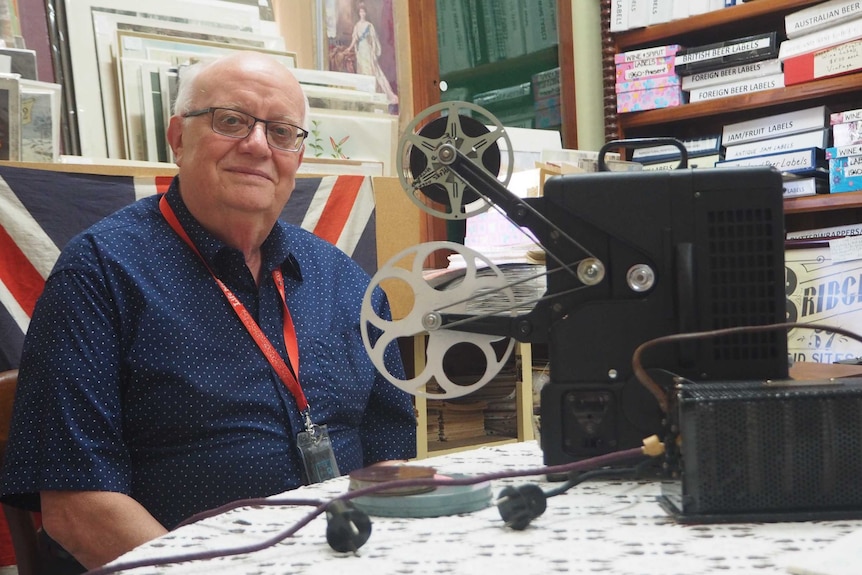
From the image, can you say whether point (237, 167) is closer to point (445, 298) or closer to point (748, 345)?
point (445, 298)

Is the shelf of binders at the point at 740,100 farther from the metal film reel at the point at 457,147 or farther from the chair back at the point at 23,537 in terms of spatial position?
the chair back at the point at 23,537

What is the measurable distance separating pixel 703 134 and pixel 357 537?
8.52 feet

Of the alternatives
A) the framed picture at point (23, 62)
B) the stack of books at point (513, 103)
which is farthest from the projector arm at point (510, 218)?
the stack of books at point (513, 103)

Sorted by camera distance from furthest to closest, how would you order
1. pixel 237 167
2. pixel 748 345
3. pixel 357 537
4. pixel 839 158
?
pixel 839 158
pixel 237 167
pixel 748 345
pixel 357 537

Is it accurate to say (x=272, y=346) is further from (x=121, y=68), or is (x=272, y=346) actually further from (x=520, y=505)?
(x=121, y=68)

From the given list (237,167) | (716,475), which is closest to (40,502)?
(237,167)

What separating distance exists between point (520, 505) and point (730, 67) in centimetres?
235

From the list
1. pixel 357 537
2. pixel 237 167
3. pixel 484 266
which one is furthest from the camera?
pixel 237 167

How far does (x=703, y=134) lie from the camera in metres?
2.96

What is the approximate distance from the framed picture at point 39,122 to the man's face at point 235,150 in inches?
18.3

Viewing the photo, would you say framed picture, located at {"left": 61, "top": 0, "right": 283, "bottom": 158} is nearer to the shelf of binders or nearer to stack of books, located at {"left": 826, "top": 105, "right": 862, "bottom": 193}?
the shelf of binders

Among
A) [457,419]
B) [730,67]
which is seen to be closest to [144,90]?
[457,419]

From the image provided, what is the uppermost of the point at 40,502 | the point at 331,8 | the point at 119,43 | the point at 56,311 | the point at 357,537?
the point at 331,8

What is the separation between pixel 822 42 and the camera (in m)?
2.50
